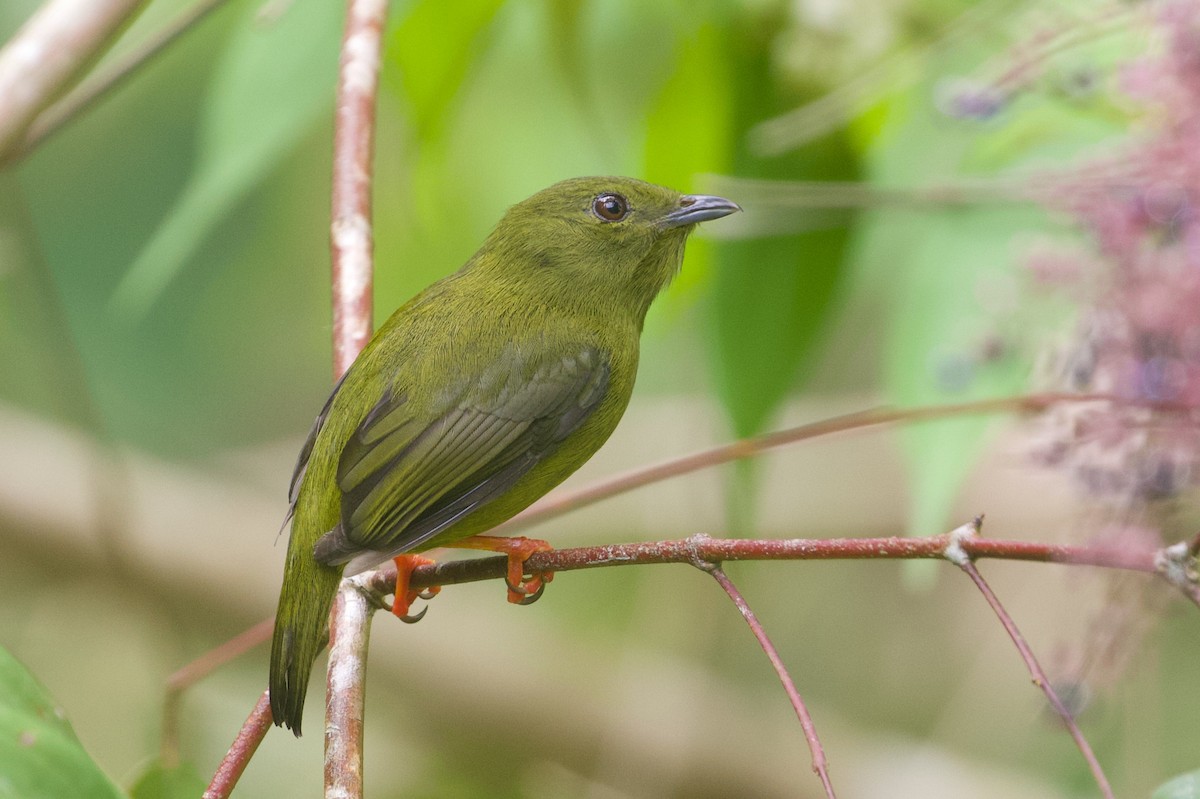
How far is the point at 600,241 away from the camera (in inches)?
111

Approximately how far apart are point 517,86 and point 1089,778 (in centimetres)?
219

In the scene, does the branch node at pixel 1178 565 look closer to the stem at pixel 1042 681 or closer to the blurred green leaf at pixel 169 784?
the stem at pixel 1042 681

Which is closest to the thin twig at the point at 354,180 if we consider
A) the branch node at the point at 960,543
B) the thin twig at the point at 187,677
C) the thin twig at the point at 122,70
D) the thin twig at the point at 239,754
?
the thin twig at the point at 122,70

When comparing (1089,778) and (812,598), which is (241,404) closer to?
(812,598)

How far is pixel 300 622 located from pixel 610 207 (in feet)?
3.69

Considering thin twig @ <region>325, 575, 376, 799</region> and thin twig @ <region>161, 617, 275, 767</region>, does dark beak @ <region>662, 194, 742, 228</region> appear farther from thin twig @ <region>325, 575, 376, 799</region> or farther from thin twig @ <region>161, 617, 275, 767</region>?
thin twig @ <region>161, 617, 275, 767</region>

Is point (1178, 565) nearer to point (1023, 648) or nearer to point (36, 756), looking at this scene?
point (1023, 648)

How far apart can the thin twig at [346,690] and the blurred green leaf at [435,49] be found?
4.32ft

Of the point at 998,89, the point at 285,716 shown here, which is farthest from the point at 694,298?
the point at 285,716

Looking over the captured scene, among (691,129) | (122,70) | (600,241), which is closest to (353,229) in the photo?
(600,241)

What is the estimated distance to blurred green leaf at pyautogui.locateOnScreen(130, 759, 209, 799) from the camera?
2.20 metres

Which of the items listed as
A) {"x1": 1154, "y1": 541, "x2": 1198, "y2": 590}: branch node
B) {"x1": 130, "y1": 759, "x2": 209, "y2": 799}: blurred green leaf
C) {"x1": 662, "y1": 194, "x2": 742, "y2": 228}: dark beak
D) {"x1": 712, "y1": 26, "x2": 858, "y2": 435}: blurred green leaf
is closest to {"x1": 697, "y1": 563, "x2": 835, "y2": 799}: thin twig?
{"x1": 1154, "y1": 541, "x2": 1198, "y2": 590}: branch node

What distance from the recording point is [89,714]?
517 centimetres

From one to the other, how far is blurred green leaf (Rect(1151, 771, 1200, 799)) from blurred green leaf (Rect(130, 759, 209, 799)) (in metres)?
1.45
